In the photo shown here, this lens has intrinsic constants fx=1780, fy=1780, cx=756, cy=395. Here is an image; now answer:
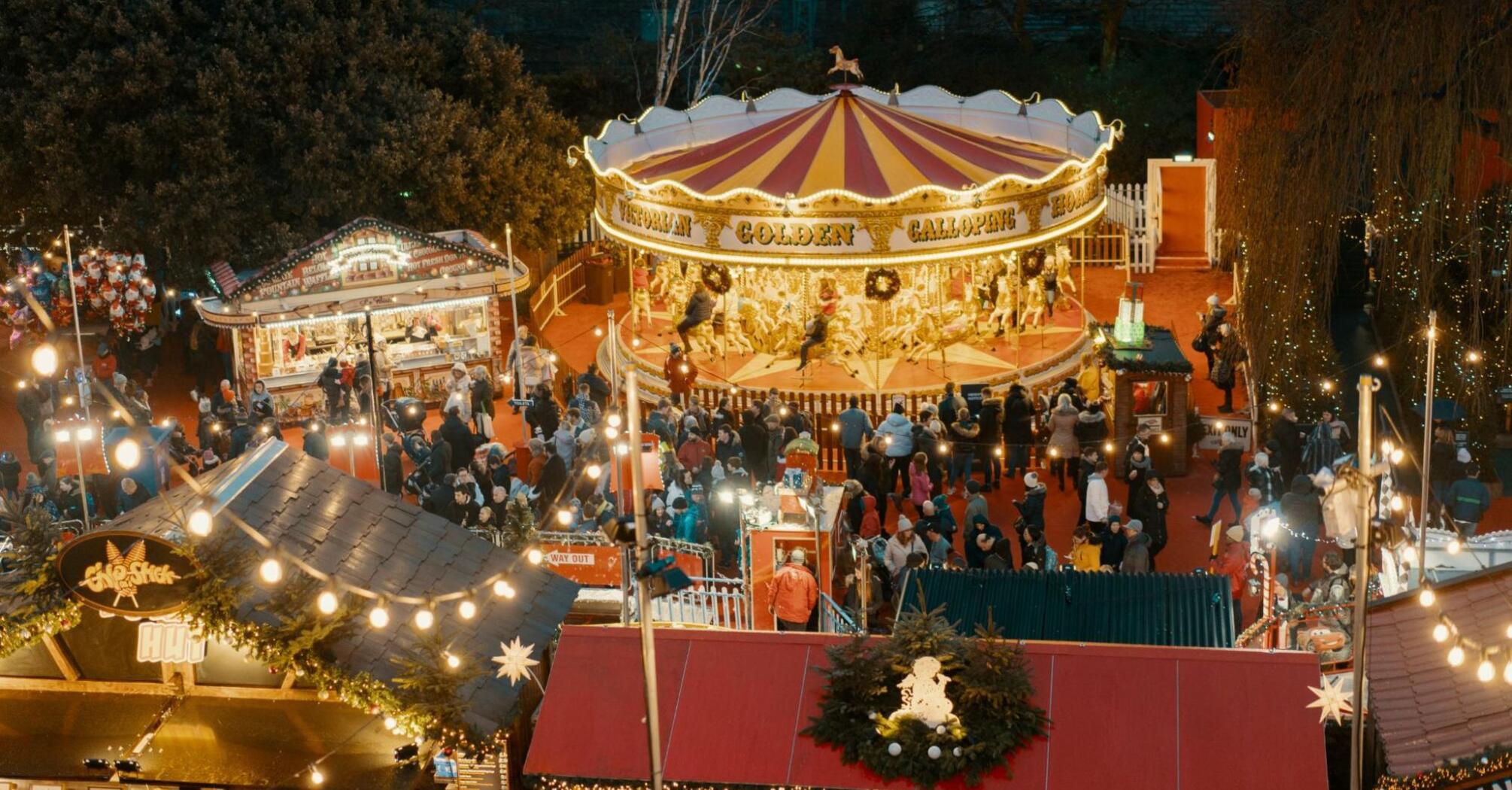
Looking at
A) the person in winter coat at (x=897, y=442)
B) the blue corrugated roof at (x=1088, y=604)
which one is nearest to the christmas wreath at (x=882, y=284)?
the person in winter coat at (x=897, y=442)

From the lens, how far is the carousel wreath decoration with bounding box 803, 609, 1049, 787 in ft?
33.0

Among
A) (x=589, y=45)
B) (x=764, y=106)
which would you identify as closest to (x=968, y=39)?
(x=589, y=45)

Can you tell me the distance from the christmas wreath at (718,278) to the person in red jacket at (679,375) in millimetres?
1333

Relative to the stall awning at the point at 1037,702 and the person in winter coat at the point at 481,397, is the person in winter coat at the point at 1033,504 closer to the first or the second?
the stall awning at the point at 1037,702

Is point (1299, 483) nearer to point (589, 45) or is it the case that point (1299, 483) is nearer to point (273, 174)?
point (273, 174)

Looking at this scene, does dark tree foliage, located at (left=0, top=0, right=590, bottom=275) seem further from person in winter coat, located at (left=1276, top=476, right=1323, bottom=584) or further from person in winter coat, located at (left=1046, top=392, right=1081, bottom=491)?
person in winter coat, located at (left=1276, top=476, right=1323, bottom=584)

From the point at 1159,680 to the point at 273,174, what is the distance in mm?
19863

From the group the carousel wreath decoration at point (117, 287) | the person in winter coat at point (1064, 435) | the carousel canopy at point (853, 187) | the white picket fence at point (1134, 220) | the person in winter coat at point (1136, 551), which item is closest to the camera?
the person in winter coat at point (1136, 551)

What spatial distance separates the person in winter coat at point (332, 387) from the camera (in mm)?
21984

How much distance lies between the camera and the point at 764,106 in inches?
1048

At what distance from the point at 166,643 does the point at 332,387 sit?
11777 millimetres

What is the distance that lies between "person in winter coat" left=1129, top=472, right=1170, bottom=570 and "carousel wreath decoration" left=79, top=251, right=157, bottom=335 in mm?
14650

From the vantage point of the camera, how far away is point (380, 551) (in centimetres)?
1128

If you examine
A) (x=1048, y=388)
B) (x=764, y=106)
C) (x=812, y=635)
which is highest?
(x=764, y=106)
